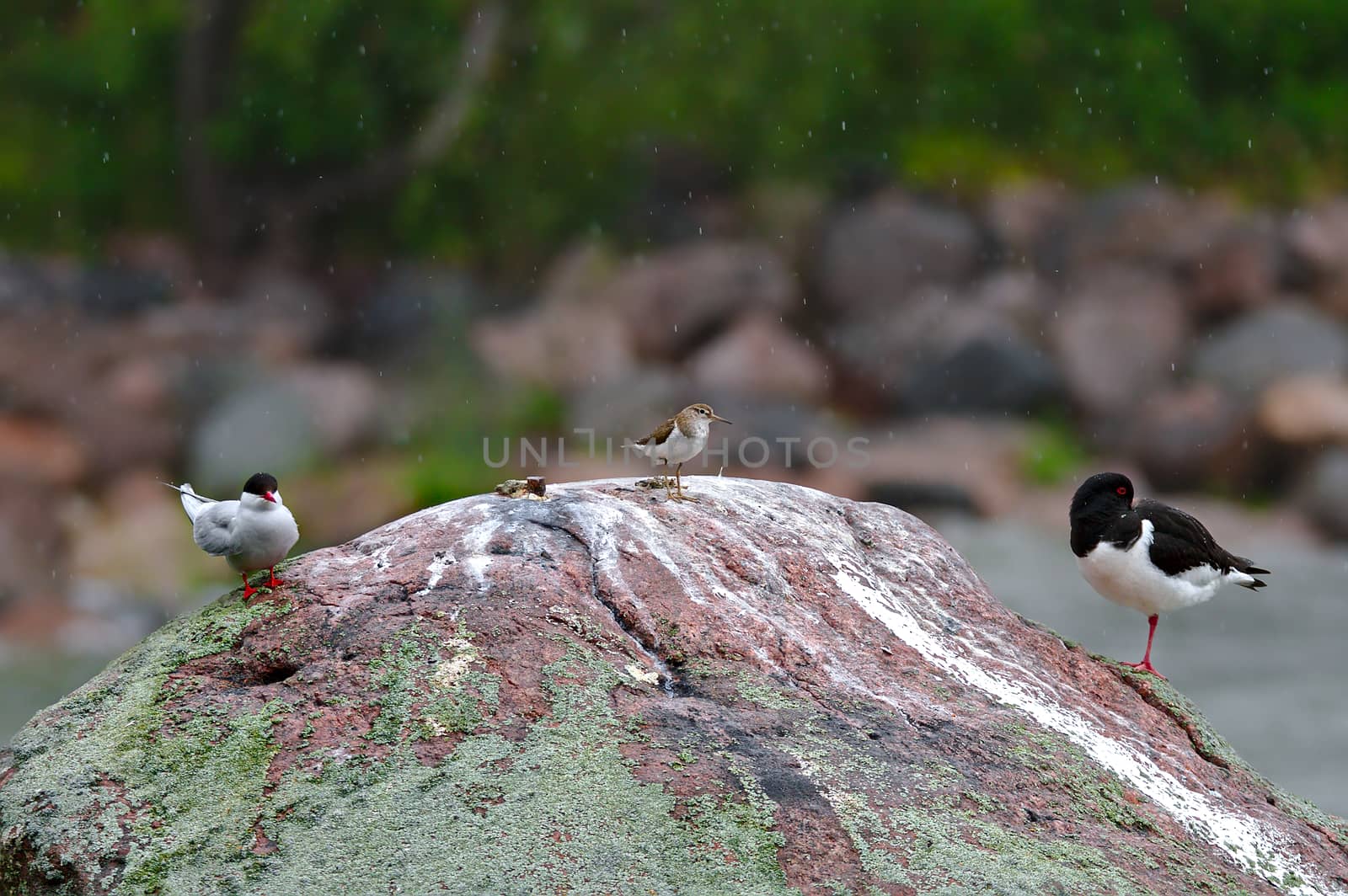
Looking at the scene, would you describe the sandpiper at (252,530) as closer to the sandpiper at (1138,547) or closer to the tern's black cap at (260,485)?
the tern's black cap at (260,485)

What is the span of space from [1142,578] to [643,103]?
736 inches

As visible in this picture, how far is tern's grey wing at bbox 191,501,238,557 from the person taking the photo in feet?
15.6

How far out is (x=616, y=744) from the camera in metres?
4.22

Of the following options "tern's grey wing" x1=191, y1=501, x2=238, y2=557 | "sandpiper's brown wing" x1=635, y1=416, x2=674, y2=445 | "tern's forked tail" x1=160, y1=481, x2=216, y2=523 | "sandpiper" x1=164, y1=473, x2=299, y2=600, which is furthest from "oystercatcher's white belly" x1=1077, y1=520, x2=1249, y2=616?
"tern's forked tail" x1=160, y1=481, x2=216, y2=523

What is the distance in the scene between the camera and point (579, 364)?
20.7 metres

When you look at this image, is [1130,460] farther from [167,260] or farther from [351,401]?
[167,260]

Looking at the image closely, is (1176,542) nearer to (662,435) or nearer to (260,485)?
(662,435)

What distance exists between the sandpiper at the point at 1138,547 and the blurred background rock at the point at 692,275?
989cm

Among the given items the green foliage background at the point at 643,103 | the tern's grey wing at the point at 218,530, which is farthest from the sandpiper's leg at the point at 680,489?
the green foliage background at the point at 643,103

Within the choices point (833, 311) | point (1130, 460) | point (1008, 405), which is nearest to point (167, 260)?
point (833, 311)

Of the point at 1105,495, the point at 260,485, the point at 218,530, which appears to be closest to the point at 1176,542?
the point at 1105,495

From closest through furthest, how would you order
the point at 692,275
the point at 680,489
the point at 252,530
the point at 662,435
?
1. the point at 252,530
2. the point at 680,489
3. the point at 662,435
4. the point at 692,275

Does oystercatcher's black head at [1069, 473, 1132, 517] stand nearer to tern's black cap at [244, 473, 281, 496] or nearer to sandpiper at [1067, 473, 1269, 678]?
sandpiper at [1067, 473, 1269, 678]

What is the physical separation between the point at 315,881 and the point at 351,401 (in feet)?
55.6
